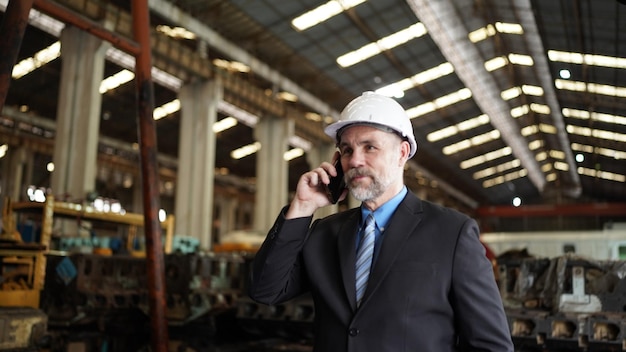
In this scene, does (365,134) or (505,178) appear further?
(505,178)

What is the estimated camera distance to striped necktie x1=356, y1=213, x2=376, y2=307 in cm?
194

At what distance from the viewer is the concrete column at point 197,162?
16.9 meters

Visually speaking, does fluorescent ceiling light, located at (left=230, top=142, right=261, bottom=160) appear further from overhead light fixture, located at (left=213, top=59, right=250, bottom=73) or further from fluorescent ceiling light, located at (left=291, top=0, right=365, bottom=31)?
fluorescent ceiling light, located at (left=291, top=0, right=365, bottom=31)

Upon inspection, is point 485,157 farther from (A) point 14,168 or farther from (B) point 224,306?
(B) point 224,306

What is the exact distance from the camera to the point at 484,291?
1.83m

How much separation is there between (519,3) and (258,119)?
A: 1038cm

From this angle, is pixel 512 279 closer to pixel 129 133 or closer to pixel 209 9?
pixel 209 9

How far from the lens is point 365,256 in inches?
79.0

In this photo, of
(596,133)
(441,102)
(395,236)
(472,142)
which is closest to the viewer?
(395,236)

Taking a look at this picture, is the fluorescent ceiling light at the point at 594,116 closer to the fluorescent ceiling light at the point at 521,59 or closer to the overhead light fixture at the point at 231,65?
the fluorescent ceiling light at the point at 521,59

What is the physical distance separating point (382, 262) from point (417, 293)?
16cm

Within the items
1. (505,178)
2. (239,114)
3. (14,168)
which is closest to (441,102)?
(239,114)

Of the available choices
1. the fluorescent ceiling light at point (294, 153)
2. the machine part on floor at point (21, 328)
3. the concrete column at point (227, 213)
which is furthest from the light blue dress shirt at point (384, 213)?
the concrete column at point (227, 213)

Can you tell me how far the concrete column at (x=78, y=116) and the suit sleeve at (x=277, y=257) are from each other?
12.0 m
